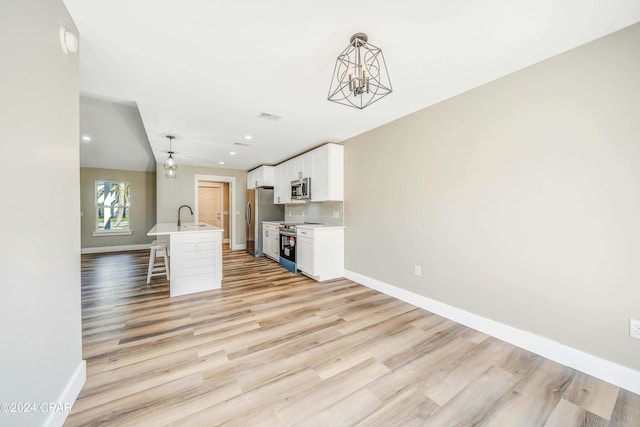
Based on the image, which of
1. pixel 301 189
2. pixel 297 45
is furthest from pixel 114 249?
pixel 297 45

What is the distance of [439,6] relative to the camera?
4.63 feet

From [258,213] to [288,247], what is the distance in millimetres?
1734

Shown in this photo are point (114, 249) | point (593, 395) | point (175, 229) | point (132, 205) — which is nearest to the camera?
point (593, 395)

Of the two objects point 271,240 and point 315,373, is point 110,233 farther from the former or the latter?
point 315,373

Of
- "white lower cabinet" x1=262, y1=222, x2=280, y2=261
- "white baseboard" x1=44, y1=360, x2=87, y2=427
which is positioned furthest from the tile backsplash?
"white baseboard" x1=44, y1=360, x2=87, y2=427

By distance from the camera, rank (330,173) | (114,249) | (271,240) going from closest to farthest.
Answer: (330,173) → (271,240) → (114,249)

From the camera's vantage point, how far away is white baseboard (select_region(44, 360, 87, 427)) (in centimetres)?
121

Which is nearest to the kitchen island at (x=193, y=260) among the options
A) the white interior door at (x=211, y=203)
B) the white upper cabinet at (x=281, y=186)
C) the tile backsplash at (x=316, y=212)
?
the tile backsplash at (x=316, y=212)

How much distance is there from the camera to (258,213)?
5953mm

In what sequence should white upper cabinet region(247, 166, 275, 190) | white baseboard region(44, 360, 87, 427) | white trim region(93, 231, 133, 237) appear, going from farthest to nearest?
white trim region(93, 231, 133, 237) → white upper cabinet region(247, 166, 275, 190) → white baseboard region(44, 360, 87, 427)

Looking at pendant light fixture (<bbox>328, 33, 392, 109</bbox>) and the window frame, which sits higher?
pendant light fixture (<bbox>328, 33, 392, 109</bbox>)

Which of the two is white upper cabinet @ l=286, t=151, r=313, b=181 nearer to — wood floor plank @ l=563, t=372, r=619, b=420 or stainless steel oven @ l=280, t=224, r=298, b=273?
stainless steel oven @ l=280, t=224, r=298, b=273

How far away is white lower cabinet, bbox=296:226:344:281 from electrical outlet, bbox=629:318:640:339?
306cm

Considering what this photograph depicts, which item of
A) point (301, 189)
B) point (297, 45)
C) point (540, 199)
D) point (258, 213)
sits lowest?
point (258, 213)
